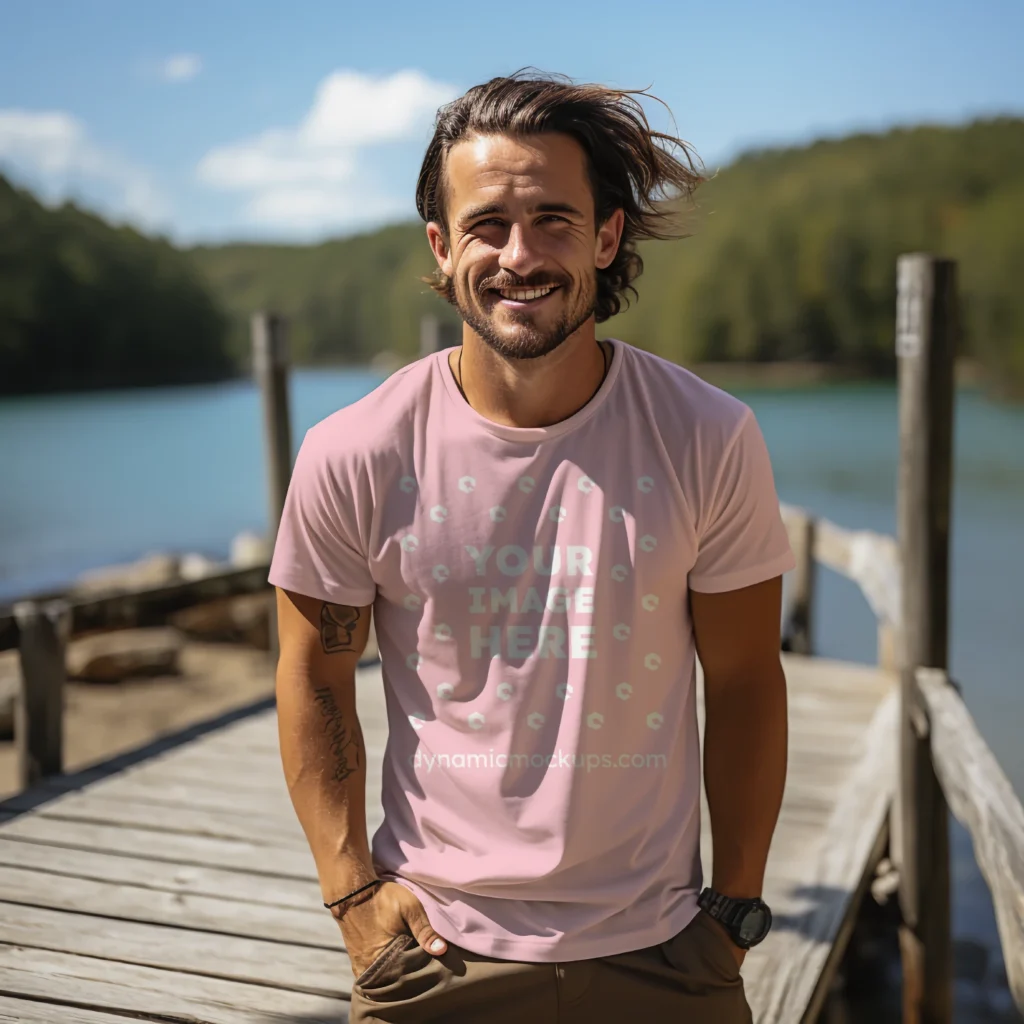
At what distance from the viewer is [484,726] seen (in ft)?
5.31

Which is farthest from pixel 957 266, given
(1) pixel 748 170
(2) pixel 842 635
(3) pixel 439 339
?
(1) pixel 748 170

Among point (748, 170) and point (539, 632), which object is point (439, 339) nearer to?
point (539, 632)

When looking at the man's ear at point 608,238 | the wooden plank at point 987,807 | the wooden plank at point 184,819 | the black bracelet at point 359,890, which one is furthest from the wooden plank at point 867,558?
the black bracelet at point 359,890

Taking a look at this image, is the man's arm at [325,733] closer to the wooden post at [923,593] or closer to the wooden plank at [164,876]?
the wooden plank at [164,876]

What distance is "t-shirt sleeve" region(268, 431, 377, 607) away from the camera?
1663 millimetres

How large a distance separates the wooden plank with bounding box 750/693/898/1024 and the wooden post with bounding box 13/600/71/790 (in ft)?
7.96

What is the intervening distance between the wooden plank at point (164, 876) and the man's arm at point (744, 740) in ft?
4.82

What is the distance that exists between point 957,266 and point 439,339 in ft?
10.2

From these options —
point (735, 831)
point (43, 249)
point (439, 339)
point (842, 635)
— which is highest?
point (43, 249)

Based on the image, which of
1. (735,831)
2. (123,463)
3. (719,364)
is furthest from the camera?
(719,364)

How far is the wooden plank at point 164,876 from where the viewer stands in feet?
9.64

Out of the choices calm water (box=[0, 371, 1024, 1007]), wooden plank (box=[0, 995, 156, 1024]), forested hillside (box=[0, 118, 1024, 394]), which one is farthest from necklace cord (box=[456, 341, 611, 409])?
forested hillside (box=[0, 118, 1024, 394])

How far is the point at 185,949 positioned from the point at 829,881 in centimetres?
170

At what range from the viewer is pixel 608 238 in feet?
5.80
